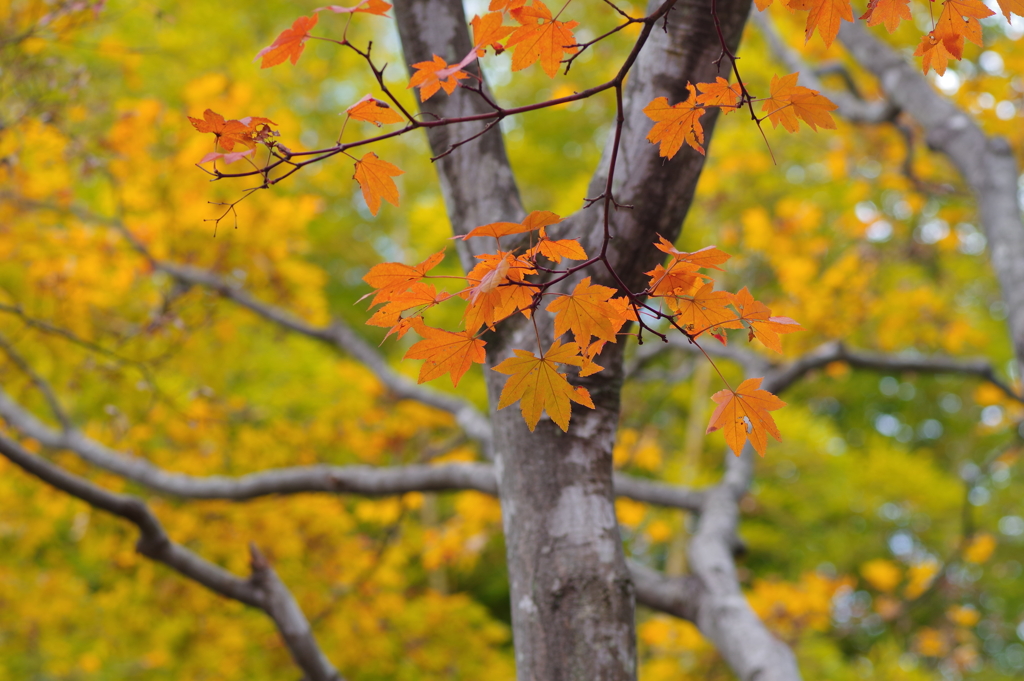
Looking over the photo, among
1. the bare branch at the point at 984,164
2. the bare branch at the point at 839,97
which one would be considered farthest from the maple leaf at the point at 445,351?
the bare branch at the point at 839,97

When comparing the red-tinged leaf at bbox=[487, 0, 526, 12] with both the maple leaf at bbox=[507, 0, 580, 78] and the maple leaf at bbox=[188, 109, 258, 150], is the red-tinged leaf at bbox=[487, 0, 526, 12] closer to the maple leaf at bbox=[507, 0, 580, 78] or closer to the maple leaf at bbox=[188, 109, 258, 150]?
the maple leaf at bbox=[507, 0, 580, 78]

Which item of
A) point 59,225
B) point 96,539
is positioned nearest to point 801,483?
point 96,539

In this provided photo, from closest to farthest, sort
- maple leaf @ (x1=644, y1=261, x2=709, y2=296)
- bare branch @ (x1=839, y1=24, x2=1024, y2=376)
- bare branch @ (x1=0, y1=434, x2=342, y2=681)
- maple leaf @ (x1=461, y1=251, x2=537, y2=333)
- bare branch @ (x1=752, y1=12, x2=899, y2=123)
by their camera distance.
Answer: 1. maple leaf @ (x1=461, y1=251, x2=537, y2=333)
2. maple leaf @ (x1=644, y1=261, x2=709, y2=296)
3. bare branch @ (x1=0, y1=434, x2=342, y2=681)
4. bare branch @ (x1=839, y1=24, x2=1024, y2=376)
5. bare branch @ (x1=752, y1=12, x2=899, y2=123)

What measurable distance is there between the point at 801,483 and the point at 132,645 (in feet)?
15.6

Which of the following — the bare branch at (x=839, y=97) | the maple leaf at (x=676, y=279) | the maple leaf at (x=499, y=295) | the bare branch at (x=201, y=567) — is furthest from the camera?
the bare branch at (x=839, y=97)

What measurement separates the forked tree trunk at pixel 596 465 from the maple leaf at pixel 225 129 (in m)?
0.53

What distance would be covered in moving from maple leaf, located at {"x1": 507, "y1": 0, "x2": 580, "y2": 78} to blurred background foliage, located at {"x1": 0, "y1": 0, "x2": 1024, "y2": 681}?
4.91 ft

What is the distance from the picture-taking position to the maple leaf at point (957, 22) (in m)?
0.76

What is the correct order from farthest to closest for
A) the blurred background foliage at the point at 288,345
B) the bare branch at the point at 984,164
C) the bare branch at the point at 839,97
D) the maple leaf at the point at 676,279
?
1. the blurred background foliage at the point at 288,345
2. the bare branch at the point at 839,97
3. the bare branch at the point at 984,164
4. the maple leaf at the point at 676,279

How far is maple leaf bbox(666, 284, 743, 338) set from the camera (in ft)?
2.56

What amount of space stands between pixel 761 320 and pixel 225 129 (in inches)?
24.1

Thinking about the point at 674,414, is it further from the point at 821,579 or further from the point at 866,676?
the point at 821,579

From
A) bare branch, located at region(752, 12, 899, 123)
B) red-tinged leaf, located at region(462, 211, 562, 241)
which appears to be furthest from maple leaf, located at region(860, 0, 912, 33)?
bare branch, located at region(752, 12, 899, 123)

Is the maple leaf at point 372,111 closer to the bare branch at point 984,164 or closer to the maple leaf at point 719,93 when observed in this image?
the maple leaf at point 719,93
